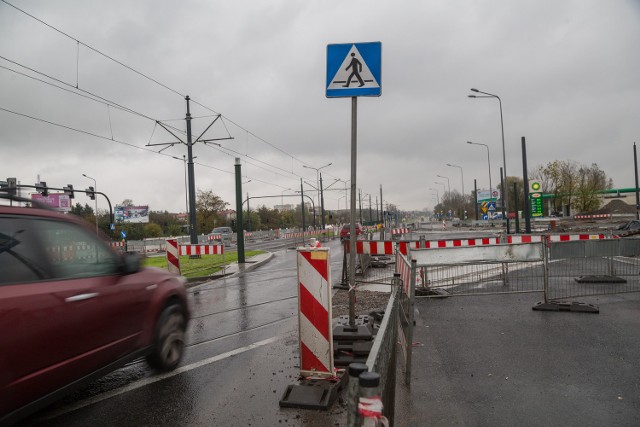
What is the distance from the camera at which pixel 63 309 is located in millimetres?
3434

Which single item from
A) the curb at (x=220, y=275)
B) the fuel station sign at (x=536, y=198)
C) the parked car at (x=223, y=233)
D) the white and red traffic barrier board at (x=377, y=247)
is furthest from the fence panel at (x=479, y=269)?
the parked car at (x=223, y=233)

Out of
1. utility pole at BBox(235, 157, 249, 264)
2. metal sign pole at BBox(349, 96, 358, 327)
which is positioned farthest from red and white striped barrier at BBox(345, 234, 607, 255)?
utility pole at BBox(235, 157, 249, 264)

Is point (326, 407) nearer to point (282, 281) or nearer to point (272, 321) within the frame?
point (272, 321)

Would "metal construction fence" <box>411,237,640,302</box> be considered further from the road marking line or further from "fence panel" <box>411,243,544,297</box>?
the road marking line

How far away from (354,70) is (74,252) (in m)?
A: 3.64

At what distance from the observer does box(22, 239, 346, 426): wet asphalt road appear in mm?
3789

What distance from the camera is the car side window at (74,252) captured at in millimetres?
3615

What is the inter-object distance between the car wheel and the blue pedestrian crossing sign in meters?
3.18

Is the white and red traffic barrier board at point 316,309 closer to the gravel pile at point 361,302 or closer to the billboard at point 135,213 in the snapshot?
the gravel pile at point 361,302

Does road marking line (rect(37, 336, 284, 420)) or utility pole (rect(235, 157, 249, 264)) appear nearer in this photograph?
road marking line (rect(37, 336, 284, 420))

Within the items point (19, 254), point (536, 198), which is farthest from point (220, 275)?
point (536, 198)

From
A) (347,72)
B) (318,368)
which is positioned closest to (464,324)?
(318,368)

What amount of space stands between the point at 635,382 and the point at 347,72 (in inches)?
176

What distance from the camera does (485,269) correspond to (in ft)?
38.2
